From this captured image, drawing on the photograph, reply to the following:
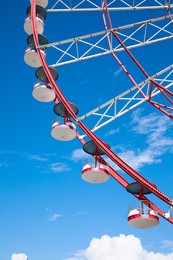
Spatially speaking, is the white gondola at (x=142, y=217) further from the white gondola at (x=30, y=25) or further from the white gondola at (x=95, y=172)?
the white gondola at (x=30, y=25)

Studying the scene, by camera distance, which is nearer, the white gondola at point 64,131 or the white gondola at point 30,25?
the white gondola at point 64,131

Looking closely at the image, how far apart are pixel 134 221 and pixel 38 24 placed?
9.45 metres

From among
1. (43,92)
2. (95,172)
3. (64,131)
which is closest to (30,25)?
(43,92)

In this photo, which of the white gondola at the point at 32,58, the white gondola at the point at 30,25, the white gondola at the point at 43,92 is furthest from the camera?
the white gondola at the point at 30,25

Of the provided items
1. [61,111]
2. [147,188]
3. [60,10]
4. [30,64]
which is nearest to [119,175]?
[147,188]

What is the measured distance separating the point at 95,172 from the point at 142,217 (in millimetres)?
2336

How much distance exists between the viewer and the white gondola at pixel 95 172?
15273 mm

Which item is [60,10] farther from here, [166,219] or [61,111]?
[166,219]

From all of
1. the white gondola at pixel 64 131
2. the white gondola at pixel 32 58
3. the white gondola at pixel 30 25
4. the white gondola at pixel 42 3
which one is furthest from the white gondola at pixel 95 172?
the white gondola at pixel 42 3

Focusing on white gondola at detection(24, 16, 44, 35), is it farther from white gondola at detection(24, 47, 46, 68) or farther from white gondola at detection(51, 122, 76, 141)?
white gondola at detection(51, 122, 76, 141)

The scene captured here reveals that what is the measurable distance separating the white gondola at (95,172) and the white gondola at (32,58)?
5320 millimetres

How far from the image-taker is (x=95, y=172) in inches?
601

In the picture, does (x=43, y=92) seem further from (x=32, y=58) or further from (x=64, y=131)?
(x=64, y=131)

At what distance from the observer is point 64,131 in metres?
16.5
